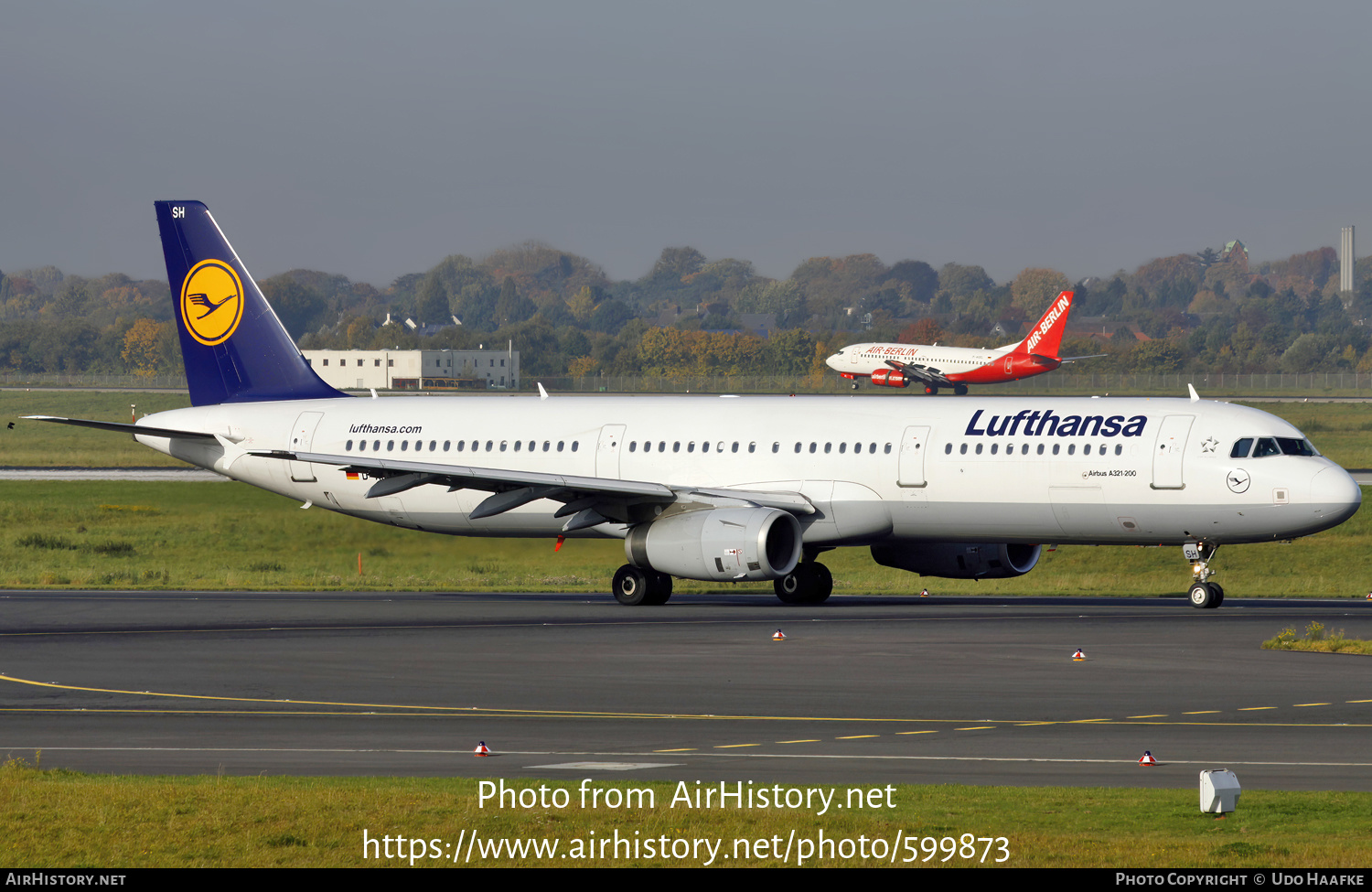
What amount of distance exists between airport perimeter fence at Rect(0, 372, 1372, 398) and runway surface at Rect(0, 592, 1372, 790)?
375 ft

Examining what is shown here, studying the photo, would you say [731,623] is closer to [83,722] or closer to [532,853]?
[83,722]

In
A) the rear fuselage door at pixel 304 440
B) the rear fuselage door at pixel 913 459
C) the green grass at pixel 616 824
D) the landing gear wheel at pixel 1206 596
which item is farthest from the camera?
the rear fuselage door at pixel 304 440

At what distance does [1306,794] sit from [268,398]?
37.4 meters

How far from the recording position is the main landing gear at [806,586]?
43125 millimetres

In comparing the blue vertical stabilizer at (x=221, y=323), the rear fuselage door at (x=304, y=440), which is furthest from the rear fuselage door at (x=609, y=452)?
the blue vertical stabilizer at (x=221, y=323)

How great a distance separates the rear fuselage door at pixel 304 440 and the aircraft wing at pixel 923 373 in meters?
105

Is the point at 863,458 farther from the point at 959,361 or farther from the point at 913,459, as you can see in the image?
the point at 959,361

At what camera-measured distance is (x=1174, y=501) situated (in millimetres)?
38656

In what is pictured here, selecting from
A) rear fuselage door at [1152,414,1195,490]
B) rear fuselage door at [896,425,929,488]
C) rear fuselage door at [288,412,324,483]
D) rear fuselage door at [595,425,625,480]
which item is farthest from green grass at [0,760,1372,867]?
rear fuselage door at [288,412,324,483]

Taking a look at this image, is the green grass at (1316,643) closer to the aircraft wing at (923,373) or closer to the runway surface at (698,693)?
the runway surface at (698,693)

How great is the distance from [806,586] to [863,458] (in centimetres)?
369

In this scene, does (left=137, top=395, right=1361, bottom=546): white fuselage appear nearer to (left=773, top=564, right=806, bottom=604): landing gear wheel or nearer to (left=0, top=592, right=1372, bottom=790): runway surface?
(left=773, top=564, right=806, bottom=604): landing gear wheel

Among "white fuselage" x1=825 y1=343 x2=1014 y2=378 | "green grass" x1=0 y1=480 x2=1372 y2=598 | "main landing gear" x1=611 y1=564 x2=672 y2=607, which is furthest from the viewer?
"white fuselage" x1=825 y1=343 x2=1014 y2=378

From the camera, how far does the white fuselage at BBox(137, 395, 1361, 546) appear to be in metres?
→ 38.6
